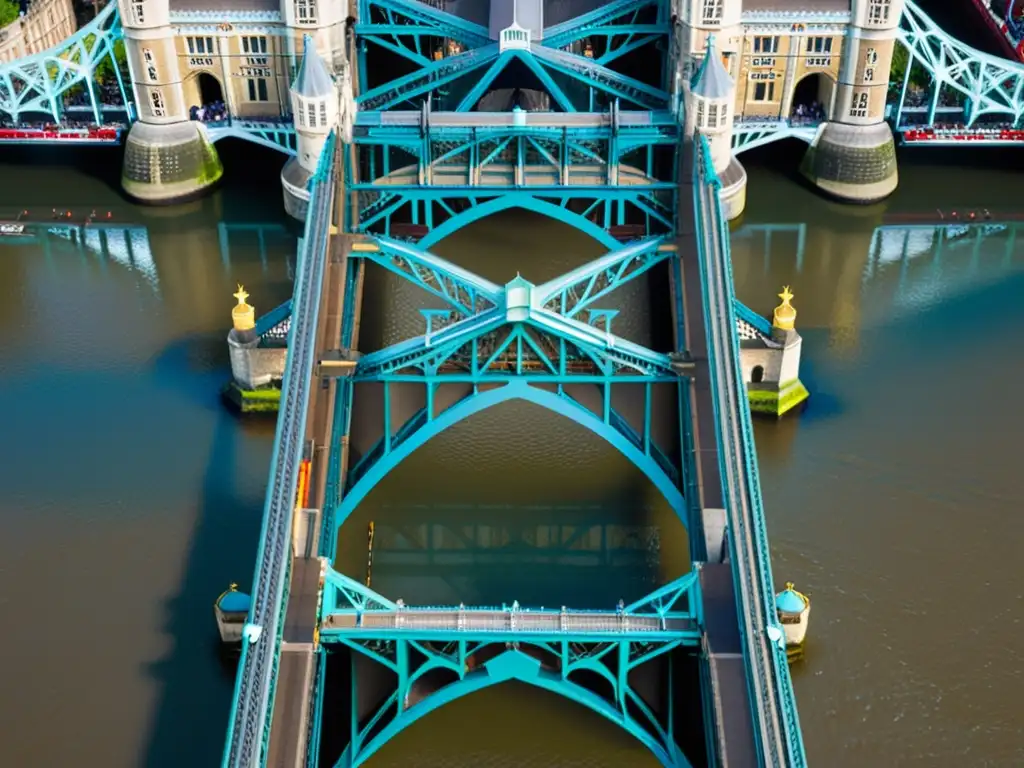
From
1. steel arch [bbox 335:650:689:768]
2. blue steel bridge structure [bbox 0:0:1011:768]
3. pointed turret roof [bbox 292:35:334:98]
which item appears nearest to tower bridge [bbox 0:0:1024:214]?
blue steel bridge structure [bbox 0:0:1011:768]

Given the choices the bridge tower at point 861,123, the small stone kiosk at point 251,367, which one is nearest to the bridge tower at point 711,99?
the bridge tower at point 861,123

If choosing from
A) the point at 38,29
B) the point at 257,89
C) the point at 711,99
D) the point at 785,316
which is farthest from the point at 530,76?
the point at 38,29

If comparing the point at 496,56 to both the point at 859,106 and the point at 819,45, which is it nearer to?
the point at 819,45

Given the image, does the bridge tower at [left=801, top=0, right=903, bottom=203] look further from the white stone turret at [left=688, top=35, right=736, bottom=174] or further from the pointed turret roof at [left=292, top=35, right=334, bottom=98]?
the pointed turret roof at [left=292, top=35, right=334, bottom=98]

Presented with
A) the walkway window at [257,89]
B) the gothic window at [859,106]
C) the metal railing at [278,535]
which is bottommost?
the gothic window at [859,106]

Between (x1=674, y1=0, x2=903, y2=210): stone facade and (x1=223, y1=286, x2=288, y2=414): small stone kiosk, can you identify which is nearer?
(x1=223, y1=286, x2=288, y2=414): small stone kiosk

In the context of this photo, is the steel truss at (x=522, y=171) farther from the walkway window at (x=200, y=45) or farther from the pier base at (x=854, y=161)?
the pier base at (x=854, y=161)
